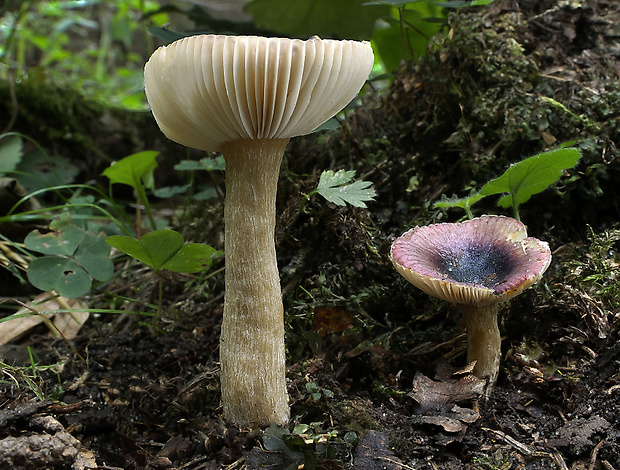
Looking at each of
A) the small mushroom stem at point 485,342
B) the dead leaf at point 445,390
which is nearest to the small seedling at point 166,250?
the dead leaf at point 445,390

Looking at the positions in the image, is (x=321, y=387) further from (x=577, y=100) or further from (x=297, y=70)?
(x=577, y=100)

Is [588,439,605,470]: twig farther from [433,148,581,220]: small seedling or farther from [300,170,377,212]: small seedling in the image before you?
[300,170,377,212]: small seedling

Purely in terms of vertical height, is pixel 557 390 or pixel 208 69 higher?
pixel 208 69

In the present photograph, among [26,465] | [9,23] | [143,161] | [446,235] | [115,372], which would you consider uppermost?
[9,23]

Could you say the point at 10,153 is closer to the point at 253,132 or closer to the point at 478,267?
the point at 253,132

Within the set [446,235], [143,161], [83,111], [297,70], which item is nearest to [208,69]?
[297,70]
